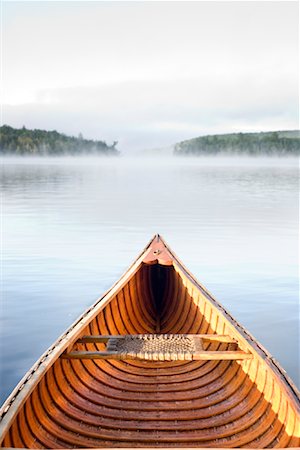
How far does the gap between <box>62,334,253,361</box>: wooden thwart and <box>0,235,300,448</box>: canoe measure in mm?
14

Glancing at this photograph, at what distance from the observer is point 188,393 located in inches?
244

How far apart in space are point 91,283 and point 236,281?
436 centimetres

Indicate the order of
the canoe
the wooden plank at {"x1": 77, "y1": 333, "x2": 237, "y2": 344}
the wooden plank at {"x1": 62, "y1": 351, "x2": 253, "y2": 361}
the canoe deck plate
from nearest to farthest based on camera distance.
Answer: the canoe → the wooden plank at {"x1": 62, "y1": 351, "x2": 253, "y2": 361} → the canoe deck plate → the wooden plank at {"x1": 77, "y1": 333, "x2": 237, "y2": 344}

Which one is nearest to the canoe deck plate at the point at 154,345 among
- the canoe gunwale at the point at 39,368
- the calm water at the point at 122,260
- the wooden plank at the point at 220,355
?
the wooden plank at the point at 220,355

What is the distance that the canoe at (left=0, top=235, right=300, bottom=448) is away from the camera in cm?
482

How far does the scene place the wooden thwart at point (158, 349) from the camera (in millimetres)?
5926

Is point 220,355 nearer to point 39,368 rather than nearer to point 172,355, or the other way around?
point 172,355

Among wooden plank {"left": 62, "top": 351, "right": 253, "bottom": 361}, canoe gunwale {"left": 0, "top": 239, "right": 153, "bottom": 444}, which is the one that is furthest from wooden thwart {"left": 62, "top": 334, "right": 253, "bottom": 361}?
canoe gunwale {"left": 0, "top": 239, "right": 153, "bottom": 444}

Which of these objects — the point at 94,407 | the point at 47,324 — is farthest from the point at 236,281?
the point at 94,407

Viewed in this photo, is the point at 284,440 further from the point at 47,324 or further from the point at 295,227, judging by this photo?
the point at 295,227

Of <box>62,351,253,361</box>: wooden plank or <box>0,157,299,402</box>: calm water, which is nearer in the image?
<box>62,351,253,361</box>: wooden plank

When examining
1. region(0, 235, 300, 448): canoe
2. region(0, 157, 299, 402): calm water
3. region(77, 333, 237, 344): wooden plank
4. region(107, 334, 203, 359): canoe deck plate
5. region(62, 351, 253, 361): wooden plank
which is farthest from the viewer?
region(0, 157, 299, 402): calm water

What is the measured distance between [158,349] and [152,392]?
2.04 ft

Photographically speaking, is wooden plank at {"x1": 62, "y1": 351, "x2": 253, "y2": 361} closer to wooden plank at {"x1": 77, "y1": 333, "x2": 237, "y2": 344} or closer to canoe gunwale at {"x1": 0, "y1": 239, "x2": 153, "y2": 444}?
canoe gunwale at {"x1": 0, "y1": 239, "x2": 153, "y2": 444}
